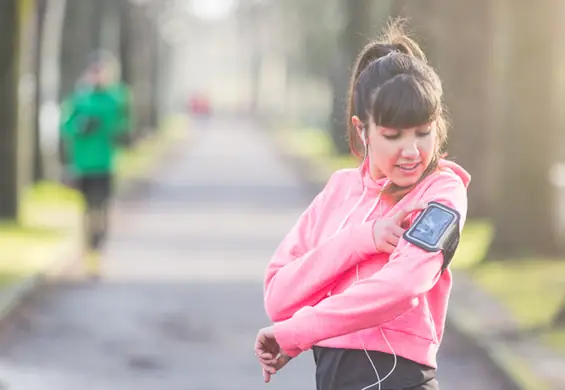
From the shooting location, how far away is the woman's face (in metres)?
3.40

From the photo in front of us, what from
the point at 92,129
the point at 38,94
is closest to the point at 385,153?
the point at 92,129

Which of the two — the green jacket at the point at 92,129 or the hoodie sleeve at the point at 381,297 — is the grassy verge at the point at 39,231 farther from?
the hoodie sleeve at the point at 381,297

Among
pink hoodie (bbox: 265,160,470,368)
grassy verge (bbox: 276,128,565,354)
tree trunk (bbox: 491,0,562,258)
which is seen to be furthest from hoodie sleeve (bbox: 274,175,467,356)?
tree trunk (bbox: 491,0,562,258)

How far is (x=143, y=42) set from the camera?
60000 mm

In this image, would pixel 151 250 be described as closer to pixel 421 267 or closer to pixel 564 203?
pixel 564 203

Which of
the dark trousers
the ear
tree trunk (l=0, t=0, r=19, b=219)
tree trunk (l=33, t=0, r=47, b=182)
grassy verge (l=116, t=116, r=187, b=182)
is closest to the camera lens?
the ear

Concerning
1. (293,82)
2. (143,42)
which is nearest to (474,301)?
(143,42)

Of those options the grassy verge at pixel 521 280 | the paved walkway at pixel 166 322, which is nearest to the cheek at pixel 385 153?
the paved walkway at pixel 166 322

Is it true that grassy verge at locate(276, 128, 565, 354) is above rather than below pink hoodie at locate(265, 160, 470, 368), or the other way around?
below

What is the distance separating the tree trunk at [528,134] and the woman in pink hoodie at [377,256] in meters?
11.5

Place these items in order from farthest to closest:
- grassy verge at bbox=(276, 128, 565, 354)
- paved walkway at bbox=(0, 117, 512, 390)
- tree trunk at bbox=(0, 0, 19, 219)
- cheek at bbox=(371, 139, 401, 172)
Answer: tree trunk at bbox=(0, 0, 19, 219) < grassy verge at bbox=(276, 128, 565, 354) < paved walkway at bbox=(0, 117, 512, 390) < cheek at bbox=(371, 139, 401, 172)

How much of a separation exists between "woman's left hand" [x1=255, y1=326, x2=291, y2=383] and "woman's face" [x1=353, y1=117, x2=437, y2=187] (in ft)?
1.61

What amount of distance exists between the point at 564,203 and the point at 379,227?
23.4 metres

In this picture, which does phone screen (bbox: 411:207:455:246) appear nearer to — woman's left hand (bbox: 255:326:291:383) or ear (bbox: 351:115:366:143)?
ear (bbox: 351:115:366:143)
